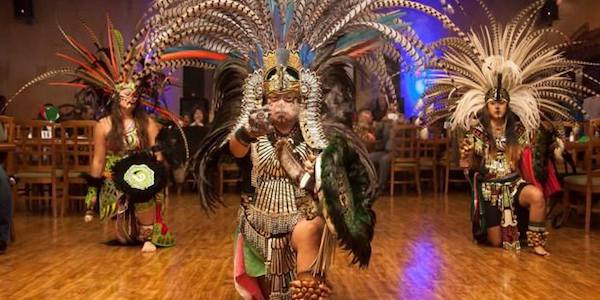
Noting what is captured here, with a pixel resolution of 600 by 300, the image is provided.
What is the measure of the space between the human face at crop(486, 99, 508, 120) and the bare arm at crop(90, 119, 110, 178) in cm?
293

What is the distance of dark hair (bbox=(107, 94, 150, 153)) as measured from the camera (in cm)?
503

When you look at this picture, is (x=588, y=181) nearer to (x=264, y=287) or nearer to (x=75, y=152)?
(x=264, y=287)

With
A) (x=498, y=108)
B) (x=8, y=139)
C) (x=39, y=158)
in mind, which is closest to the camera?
(x=498, y=108)

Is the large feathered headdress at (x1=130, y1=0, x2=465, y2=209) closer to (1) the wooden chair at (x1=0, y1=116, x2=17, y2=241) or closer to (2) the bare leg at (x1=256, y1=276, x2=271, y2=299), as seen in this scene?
(2) the bare leg at (x1=256, y1=276, x2=271, y2=299)

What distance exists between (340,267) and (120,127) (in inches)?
79.0

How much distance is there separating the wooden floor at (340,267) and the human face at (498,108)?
1030 millimetres

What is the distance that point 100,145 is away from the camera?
16.6 ft

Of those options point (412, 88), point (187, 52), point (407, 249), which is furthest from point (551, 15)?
point (187, 52)

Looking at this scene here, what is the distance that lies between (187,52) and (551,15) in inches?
416

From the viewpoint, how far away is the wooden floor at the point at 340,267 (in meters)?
3.75

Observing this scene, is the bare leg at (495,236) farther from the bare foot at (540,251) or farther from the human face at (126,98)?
the human face at (126,98)

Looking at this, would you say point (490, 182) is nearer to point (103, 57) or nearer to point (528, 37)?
point (528, 37)

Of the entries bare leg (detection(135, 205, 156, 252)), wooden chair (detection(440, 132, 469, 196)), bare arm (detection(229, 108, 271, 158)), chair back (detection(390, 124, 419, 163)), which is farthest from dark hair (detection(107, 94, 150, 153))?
chair back (detection(390, 124, 419, 163))

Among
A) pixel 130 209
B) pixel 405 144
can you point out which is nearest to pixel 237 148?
pixel 130 209
